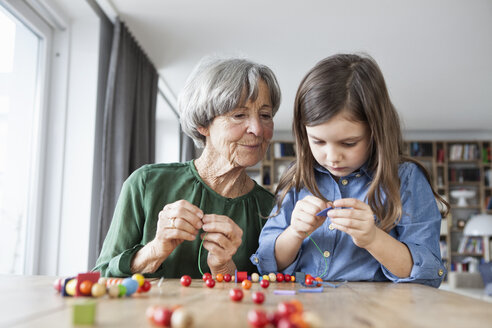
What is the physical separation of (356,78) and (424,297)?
2.45ft

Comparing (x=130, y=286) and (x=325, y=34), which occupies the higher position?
(x=325, y=34)

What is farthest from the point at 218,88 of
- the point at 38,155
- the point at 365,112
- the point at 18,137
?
the point at 38,155

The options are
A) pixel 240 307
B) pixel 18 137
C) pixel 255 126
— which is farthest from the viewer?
pixel 18 137

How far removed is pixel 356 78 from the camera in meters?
1.37

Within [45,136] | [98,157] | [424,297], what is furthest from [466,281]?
[424,297]

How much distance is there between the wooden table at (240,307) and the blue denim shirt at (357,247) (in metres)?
0.26

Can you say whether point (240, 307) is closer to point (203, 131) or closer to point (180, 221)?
point (180, 221)

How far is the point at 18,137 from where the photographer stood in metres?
2.93

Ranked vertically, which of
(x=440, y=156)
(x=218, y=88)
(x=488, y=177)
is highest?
(x=440, y=156)

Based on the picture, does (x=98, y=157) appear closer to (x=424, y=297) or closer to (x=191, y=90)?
(x=191, y=90)

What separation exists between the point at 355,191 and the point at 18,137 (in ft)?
8.00

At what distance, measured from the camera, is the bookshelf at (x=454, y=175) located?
27.0 feet

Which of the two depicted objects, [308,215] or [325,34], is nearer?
[308,215]

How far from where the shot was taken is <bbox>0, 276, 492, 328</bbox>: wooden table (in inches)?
24.0
